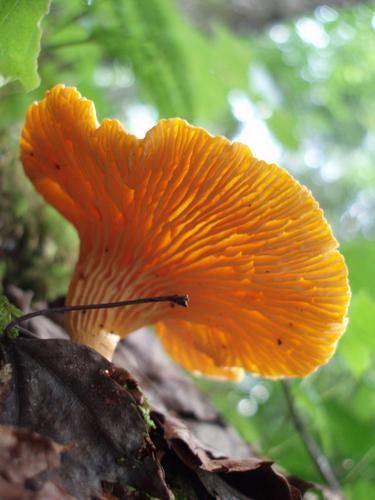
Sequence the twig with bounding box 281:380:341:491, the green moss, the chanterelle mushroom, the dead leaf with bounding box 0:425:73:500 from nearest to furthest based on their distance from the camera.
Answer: the dead leaf with bounding box 0:425:73:500 < the green moss < the chanterelle mushroom < the twig with bounding box 281:380:341:491

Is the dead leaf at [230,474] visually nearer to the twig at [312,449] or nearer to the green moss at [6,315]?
the green moss at [6,315]

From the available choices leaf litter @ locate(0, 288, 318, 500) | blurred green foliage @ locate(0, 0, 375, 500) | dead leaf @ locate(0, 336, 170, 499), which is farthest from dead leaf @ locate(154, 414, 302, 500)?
blurred green foliage @ locate(0, 0, 375, 500)

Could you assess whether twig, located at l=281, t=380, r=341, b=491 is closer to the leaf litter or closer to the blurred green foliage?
the blurred green foliage

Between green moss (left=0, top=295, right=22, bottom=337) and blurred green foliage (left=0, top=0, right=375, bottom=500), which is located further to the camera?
blurred green foliage (left=0, top=0, right=375, bottom=500)

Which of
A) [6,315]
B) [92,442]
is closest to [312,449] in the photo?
[92,442]

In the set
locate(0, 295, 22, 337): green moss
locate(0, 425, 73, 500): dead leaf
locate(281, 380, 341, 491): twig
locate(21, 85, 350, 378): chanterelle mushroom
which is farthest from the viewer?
locate(281, 380, 341, 491): twig

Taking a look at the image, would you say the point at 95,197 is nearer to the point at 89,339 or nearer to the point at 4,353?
the point at 89,339

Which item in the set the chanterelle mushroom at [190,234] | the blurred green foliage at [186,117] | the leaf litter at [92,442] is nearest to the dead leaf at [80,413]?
the leaf litter at [92,442]

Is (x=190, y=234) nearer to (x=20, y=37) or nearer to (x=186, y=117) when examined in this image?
(x=20, y=37)
